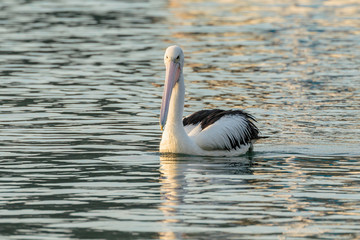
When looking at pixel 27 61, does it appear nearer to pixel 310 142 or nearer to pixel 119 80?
pixel 119 80

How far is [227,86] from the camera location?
20.1 meters

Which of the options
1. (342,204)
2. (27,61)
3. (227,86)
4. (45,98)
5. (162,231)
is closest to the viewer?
(162,231)

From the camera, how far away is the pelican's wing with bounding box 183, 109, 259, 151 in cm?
1305

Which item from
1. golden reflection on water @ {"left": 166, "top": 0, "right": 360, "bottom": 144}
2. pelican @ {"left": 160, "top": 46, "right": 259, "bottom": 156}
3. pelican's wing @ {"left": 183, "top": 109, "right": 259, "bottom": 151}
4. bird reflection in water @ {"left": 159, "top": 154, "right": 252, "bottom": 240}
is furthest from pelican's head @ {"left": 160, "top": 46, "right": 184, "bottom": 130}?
golden reflection on water @ {"left": 166, "top": 0, "right": 360, "bottom": 144}

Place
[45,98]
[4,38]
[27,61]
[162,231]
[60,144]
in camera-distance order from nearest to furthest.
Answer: [162,231], [60,144], [45,98], [27,61], [4,38]

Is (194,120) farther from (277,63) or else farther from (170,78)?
(277,63)

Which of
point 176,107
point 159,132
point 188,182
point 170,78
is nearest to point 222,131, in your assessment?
point 176,107

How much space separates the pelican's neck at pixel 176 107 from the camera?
12.9m

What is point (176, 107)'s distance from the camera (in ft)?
42.5

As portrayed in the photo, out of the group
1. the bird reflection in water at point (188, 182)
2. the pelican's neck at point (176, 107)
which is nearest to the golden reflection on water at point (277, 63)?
the bird reflection in water at point (188, 182)

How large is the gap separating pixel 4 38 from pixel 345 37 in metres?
10.4

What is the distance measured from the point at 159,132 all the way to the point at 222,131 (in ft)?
7.80

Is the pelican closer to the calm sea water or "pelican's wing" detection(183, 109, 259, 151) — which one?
"pelican's wing" detection(183, 109, 259, 151)

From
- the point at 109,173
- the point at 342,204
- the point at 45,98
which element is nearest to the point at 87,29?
the point at 45,98
